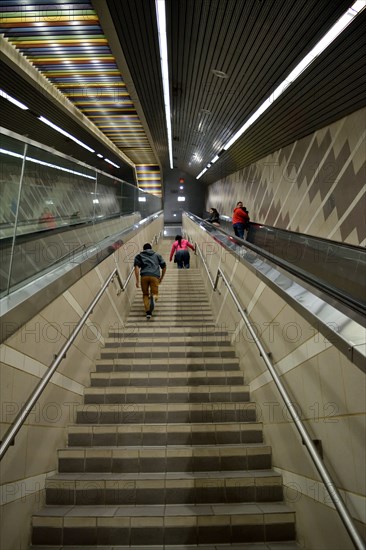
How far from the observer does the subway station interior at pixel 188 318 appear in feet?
7.54

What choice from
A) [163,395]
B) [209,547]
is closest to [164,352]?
[163,395]

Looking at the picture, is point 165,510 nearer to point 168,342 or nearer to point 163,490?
point 163,490

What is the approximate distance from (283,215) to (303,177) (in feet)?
4.79

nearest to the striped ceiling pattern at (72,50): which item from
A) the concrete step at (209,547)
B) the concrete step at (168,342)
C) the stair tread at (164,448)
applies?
the concrete step at (168,342)

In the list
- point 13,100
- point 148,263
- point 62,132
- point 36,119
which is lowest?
point 148,263

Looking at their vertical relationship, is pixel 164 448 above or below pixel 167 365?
below

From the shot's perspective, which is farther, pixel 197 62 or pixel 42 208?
pixel 197 62

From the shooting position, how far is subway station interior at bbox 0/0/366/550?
2.30 metres

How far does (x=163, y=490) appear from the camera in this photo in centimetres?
261

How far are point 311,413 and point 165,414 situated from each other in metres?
1.44

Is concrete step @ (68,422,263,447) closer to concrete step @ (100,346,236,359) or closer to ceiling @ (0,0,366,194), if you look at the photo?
concrete step @ (100,346,236,359)

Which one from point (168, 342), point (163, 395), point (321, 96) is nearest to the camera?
point (163, 395)

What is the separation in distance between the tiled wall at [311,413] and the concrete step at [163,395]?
213 millimetres

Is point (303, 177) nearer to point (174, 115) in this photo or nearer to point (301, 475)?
point (174, 115)
